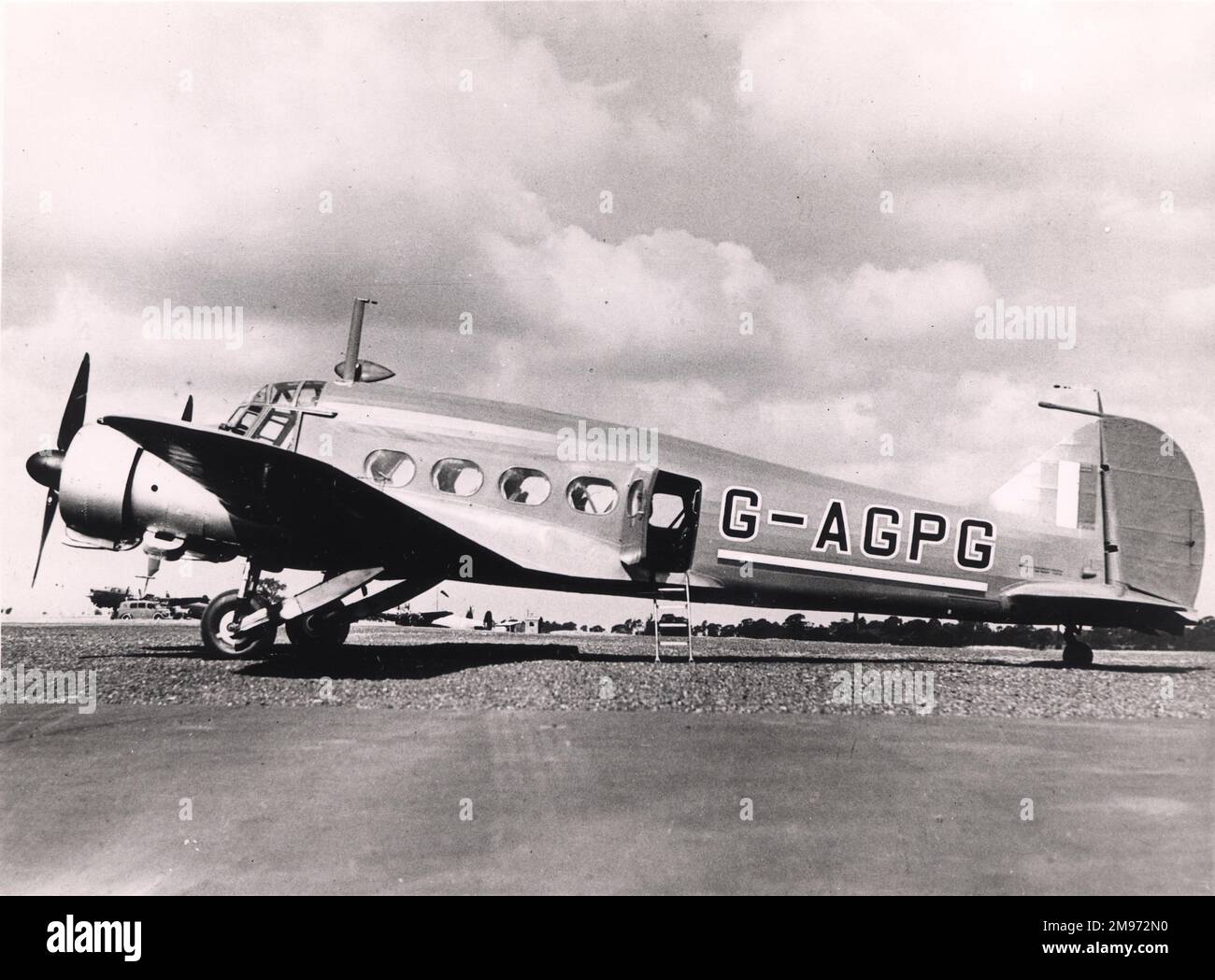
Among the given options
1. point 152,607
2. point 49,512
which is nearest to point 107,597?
point 152,607

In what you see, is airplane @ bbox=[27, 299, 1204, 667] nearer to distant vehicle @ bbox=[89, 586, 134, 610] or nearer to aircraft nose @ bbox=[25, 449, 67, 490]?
aircraft nose @ bbox=[25, 449, 67, 490]

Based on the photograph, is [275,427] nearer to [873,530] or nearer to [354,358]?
[354,358]

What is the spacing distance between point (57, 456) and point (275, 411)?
2.59 m

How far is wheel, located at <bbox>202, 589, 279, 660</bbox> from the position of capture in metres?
9.34

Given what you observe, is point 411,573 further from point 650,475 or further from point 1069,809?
point 1069,809

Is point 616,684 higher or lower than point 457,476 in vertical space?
lower

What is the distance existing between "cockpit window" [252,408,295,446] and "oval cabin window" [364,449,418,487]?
0.99m

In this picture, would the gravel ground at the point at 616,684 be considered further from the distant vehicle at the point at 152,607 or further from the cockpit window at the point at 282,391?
the distant vehicle at the point at 152,607

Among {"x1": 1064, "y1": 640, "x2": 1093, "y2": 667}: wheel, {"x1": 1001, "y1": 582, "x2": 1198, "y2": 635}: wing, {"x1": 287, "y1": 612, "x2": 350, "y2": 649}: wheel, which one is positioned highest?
{"x1": 1001, "y1": 582, "x2": 1198, "y2": 635}: wing

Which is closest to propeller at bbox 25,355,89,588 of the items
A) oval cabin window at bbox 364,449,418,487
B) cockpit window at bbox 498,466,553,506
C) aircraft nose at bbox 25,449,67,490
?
aircraft nose at bbox 25,449,67,490

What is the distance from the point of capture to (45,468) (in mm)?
9602

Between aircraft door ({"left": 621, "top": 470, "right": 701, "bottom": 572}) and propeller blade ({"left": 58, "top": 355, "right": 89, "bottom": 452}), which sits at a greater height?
propeller blade ({"left": 58, "top": 355, "right": 89, "bottom": 452})

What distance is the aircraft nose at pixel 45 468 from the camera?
31.5 ft

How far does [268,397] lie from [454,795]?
6.55 metres
